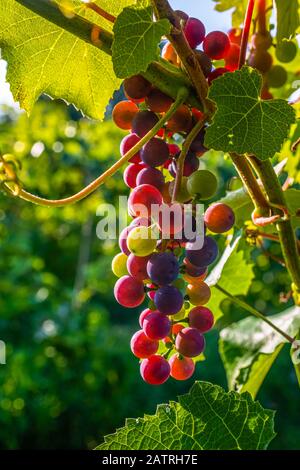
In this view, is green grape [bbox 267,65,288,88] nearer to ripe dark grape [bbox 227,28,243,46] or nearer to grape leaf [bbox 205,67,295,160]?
ripe dark grape [bbox 227,28,243,46]

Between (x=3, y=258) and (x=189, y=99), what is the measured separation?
4.60 m

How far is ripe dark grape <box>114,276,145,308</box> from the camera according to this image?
613mm

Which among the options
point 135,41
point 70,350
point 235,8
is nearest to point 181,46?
point 135,41

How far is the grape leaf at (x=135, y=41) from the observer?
0.55 metres

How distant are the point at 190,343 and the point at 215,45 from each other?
0.28 m

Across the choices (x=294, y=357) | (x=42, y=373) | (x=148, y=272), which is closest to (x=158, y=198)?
(x=148, y=272)

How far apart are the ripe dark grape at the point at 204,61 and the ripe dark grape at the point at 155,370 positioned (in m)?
0.27

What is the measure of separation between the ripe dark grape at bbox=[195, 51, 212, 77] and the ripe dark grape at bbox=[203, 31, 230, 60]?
3 cm

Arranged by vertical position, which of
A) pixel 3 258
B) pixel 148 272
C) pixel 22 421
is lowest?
pixel 22 421

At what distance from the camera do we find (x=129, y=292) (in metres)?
0.62

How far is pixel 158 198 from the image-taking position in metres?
0.60

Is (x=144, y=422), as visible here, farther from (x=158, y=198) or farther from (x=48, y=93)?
(x=48, y=93)

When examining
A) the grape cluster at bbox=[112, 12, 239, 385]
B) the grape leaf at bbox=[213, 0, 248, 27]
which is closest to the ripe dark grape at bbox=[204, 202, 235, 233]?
the grape cluster at bbox=[112, 12, 239, 385]

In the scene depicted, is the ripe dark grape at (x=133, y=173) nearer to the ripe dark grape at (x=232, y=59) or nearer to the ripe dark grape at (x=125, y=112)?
the ripe dark grape at (x=125, y=112)
